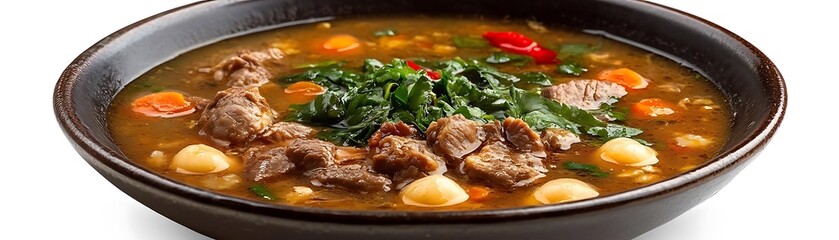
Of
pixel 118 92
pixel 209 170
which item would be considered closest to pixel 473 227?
pixel 209 170

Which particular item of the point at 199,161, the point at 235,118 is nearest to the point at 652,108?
the point at 235,118

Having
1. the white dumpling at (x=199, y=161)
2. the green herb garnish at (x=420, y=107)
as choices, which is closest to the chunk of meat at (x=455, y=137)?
the green herb garnish at (x=420, y=107)

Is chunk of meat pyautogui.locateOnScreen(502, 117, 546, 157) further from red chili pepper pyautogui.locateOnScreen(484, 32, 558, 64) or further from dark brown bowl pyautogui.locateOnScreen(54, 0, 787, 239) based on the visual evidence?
red chili pepper pyautogui.locateOnScreen(484, 32, 558, 64)

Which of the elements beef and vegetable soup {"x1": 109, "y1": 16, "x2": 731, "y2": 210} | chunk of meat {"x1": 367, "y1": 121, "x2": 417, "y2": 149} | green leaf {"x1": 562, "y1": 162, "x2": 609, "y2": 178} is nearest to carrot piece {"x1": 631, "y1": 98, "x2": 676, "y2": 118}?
beef and vegetable soup {"x1": 109, "y1": 16, "x2": 731, "y2": 210}

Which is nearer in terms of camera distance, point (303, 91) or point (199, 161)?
point (199, 161)

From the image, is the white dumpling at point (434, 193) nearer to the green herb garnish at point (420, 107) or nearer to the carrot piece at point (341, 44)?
the green herb garnish at point (420, 107)

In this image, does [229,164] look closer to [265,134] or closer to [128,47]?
[265,134]

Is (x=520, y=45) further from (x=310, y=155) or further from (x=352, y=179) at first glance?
(x=352, y=179)
